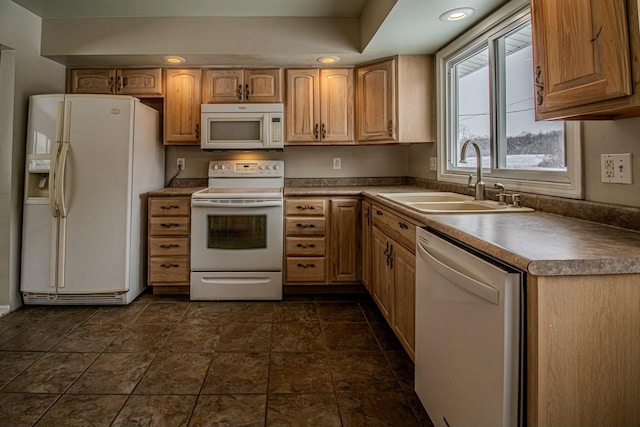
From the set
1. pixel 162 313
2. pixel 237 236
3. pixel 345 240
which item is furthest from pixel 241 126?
pixel 162 313

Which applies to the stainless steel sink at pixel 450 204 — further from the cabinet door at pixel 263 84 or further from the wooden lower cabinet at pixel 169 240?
the wooden lower cabinet at pixel 169 240

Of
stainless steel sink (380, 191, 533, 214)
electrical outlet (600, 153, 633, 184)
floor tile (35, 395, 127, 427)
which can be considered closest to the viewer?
electrical outlet (600, 153, 633, 184)

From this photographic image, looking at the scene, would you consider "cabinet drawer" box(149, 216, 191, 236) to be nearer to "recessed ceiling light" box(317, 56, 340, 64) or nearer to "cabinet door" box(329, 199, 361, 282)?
"cabinet door" box(329, 199, 361, 282)

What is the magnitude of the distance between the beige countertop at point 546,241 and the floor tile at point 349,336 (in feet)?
3.11

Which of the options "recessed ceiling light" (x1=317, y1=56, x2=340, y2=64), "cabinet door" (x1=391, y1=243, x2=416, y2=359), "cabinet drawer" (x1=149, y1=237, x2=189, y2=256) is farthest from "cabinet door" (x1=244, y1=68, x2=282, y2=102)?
"cabinet door" (x1=391, y1=243, x2=416, y2=359)

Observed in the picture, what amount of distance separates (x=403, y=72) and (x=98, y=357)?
295 centimetres

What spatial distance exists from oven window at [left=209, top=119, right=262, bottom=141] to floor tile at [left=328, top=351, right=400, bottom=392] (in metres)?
2.01

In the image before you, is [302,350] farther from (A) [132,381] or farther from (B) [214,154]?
(B) [214,154]

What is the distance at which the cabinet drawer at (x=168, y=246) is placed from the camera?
10.2ft

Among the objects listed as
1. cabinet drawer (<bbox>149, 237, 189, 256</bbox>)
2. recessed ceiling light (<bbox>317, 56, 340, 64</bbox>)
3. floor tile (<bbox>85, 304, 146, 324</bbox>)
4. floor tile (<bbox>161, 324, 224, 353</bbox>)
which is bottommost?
floor tile (<bbox>161, 324, 224, 353</bbox>)

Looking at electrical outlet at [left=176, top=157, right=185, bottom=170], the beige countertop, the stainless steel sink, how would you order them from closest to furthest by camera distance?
the beige countertop → the stainless steel sink → electrical outlet at [left=176, top=157, right=185, bottom=170]

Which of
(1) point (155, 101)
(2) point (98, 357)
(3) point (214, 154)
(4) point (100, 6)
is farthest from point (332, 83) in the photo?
(2) point (98, 357)

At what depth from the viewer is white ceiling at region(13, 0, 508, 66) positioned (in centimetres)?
260

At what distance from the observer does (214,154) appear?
3703mm
